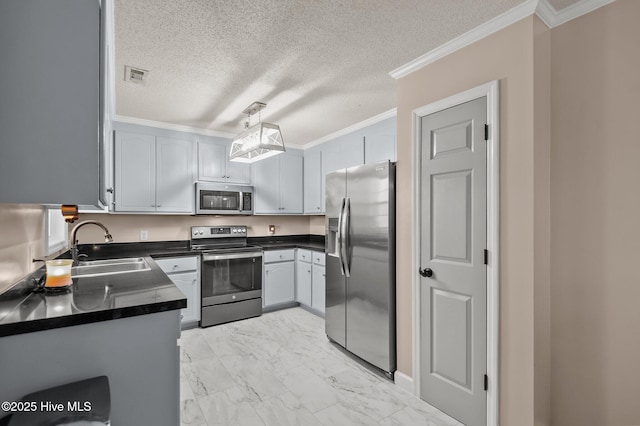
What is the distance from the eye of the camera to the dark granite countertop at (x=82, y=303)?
3.69 feet

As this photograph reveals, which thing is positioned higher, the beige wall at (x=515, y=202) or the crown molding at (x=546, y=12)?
the crown molding at (x=546, y=12)

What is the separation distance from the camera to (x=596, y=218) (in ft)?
5.64

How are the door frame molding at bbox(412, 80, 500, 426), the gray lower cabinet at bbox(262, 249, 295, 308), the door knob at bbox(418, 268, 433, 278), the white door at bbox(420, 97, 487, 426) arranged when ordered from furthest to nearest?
the gray lower cabinet at bbox(262, 249, 295, 308), the door knob at bbox(418, 268, 433, 278), the white door at bbox(420, 97, 487, 426), the door frame molding at bbox(412, 80, 500, 426)

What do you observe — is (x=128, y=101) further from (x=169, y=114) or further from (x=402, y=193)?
(x=402, y=193)

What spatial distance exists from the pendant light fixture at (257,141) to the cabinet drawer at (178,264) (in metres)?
1.41

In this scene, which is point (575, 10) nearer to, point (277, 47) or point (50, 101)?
point (277, 47)

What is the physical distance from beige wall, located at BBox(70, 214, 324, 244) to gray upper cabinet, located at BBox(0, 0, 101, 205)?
3.06 m

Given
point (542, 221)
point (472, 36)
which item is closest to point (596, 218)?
point (542, 221)

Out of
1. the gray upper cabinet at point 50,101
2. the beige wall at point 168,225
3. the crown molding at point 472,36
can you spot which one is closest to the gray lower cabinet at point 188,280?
the beige wall at point 168,225

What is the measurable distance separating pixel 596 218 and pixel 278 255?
3446 millimetres

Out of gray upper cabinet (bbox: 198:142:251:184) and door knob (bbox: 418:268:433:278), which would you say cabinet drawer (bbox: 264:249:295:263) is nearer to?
gray upper cabinet (bbox: 198:142:251:184)

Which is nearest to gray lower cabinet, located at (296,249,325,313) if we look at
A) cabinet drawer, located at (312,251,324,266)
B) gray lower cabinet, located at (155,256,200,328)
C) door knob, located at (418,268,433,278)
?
cabinet drawer, located at (312,251,324,266)

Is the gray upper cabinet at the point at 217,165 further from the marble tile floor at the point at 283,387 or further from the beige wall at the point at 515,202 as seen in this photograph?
the beige wall at the point at 515,202

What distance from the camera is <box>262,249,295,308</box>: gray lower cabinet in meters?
4.26
